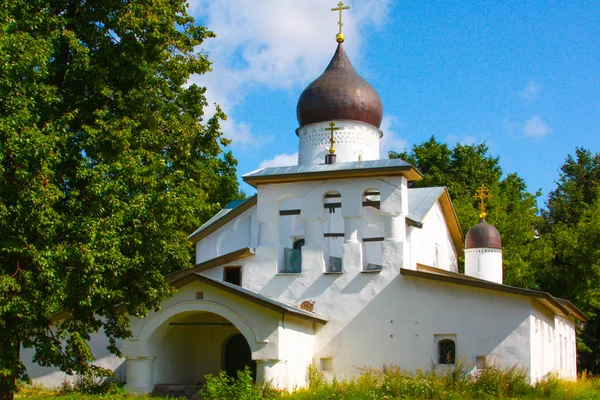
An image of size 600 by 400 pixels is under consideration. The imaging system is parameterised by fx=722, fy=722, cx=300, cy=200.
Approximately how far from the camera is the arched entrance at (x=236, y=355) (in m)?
18.4

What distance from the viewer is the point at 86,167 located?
12680mm

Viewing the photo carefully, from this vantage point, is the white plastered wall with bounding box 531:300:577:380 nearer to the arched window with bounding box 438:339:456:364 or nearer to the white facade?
the white facade

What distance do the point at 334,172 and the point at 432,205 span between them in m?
6.53

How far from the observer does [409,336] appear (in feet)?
54.4

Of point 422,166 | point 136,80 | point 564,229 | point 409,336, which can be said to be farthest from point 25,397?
point 422,166

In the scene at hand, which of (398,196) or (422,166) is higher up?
(422,166)

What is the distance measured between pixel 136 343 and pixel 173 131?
4.90 m

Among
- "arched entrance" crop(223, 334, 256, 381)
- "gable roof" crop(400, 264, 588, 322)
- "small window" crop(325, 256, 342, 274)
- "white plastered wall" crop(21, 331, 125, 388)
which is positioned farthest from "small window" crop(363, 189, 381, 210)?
"white plastered wall" crop(21, 331, 125, 388)

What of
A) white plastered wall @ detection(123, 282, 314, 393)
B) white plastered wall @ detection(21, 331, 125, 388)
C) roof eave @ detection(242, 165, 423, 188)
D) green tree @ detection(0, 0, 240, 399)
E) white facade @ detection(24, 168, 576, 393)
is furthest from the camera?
white plastered wall @ detection(21, 331, 125, 388)

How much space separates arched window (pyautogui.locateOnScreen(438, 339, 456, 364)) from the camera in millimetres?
16234

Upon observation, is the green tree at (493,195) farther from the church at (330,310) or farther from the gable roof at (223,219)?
the gable roof at (223,219)

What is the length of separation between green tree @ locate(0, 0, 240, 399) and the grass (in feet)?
7.07

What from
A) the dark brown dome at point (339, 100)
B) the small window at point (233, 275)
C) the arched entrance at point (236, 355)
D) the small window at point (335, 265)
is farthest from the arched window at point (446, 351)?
the dark brown dome at point (339, 100)

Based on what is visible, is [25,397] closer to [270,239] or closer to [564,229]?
[270,239]
